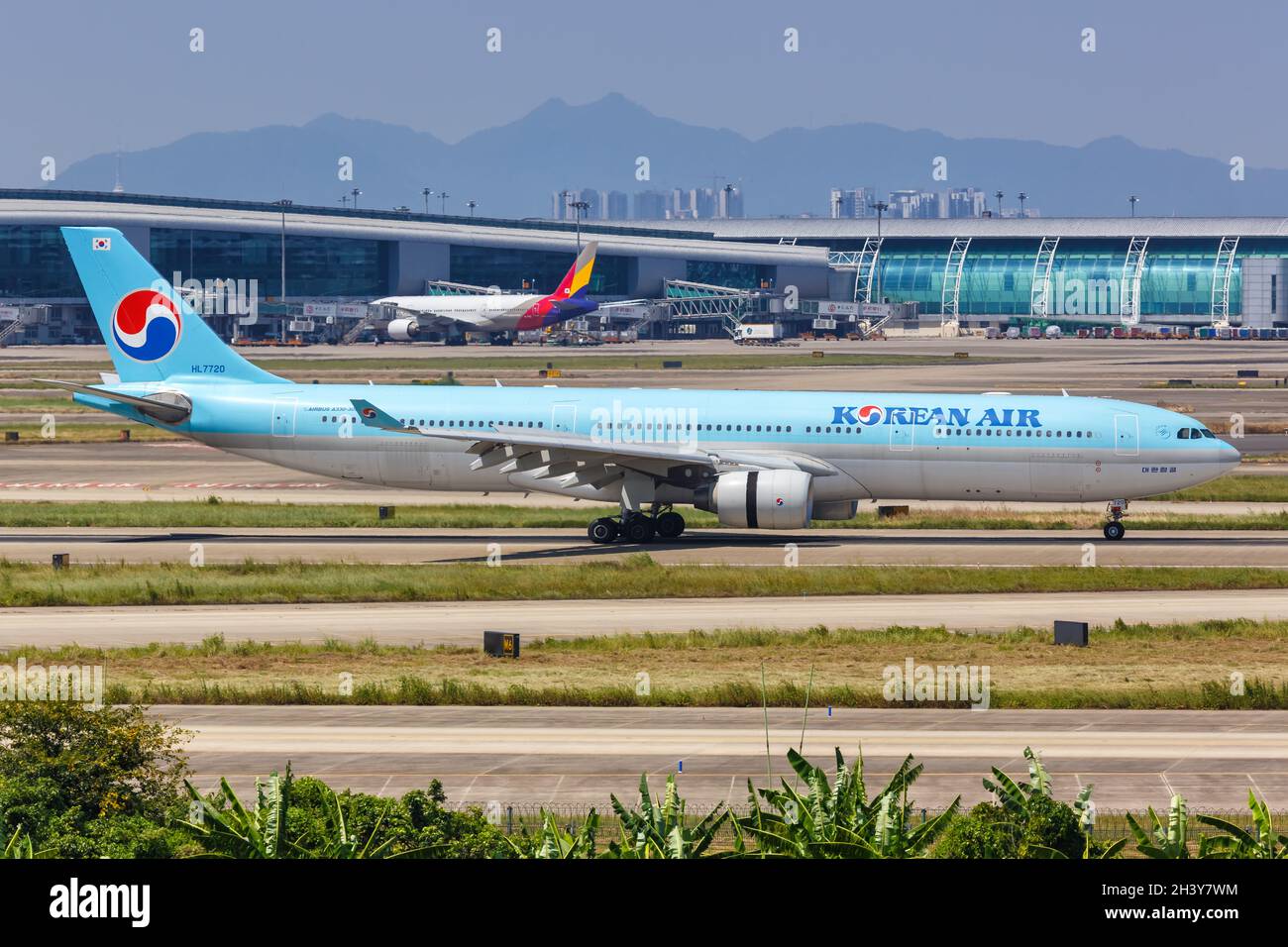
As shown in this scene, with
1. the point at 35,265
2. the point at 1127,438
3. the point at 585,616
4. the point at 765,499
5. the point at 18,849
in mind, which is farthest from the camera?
the point at 35,265

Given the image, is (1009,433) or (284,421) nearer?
(1009,433)

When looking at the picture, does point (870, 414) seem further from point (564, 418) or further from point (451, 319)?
point (451, 319)

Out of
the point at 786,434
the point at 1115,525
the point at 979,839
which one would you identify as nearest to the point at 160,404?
the point at 786,434

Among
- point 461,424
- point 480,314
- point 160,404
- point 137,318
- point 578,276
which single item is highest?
point 578,276

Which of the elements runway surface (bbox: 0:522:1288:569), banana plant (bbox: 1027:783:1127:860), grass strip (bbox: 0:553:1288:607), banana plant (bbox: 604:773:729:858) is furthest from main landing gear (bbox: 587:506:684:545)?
banana plant (bbox: 604:773:729:858)

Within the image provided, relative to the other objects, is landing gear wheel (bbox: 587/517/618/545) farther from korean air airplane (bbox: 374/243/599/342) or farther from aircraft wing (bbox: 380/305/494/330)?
aircraft wing (bbox: 380/305/494/330)

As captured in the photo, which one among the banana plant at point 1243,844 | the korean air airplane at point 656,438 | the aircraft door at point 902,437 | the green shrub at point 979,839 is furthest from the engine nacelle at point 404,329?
the banana plant at point 1243,844

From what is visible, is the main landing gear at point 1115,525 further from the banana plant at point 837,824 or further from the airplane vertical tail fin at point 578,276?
the airplane vertical tail fin at point 578,276

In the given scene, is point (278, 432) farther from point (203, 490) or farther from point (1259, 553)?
point (1259, 553)
